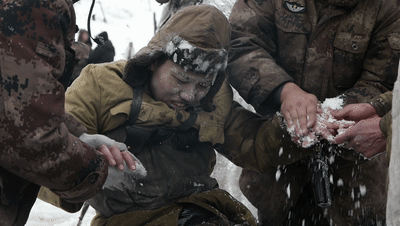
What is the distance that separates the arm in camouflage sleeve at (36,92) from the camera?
4.95 feet

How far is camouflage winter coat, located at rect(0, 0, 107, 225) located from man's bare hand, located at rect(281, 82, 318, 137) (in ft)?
3.49

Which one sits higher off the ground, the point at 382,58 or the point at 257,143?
the point at 382,58

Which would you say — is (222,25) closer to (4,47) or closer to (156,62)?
(156,62)

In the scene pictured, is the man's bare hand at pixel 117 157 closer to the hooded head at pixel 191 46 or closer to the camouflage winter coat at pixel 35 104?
the camouflage winter coat at pixel 35 104

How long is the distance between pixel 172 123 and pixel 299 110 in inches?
26.6

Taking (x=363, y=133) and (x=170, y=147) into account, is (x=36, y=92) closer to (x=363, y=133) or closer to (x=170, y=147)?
(x=170, y=147)

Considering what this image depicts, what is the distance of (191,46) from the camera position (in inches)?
96.4

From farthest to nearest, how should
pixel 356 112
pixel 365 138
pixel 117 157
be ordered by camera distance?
1. pixel 356 112
2. pixel 365 138
3. pixel 117 157

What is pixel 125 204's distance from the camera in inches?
96.3

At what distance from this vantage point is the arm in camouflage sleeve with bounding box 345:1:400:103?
2.48m

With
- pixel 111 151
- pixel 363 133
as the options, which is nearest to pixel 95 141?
pixel 111 151

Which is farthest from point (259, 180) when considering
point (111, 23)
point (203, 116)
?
point (111, 23)

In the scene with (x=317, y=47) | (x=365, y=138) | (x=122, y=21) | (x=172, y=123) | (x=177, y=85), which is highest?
(x=317, y=47)

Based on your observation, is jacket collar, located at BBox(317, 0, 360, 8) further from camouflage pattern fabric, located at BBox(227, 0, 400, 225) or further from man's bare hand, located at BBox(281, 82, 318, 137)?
man's bare hand, located at BBox(281, 82, 318, 137)
